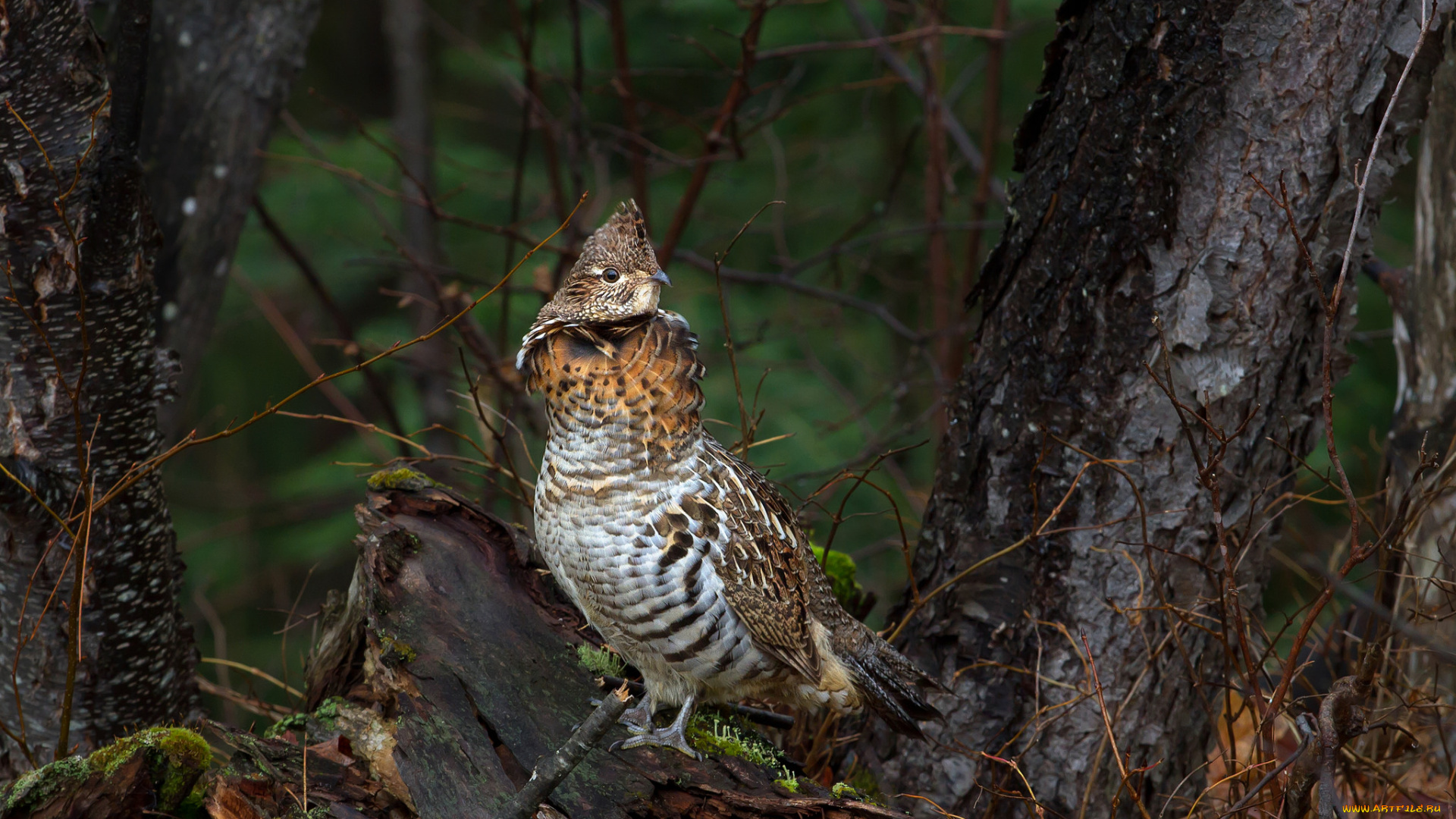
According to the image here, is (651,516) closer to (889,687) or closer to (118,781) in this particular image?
(889,687)

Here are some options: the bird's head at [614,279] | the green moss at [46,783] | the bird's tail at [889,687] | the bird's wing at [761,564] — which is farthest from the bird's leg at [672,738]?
the green moss at [46,783]

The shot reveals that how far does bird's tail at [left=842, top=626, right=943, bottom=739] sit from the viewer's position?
9.79 ft

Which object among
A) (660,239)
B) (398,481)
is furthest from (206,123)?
(660,239)

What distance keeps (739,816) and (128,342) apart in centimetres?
207

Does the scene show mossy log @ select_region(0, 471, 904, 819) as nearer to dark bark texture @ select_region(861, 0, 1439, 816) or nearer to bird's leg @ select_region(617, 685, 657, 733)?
bird's leg @ select_region(617, 685, 657, 733)

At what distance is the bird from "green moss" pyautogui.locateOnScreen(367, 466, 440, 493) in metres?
0.55

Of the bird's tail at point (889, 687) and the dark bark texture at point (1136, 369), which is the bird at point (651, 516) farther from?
the dark bark texture at point (1136, 369)

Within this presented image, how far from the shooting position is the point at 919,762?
317cm

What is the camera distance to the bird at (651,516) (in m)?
2.67

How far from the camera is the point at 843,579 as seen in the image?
3771mm

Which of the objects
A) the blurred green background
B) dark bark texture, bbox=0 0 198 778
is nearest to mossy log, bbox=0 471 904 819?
dark bark texture, bbox=0 0 198 778

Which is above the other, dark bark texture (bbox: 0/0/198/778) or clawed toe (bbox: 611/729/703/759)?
dark bark texture (bbox: 0/0/198/778)

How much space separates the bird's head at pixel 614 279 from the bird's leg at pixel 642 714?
3.66ft

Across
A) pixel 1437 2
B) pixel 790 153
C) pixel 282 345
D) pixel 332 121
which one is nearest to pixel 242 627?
pixel 282 345
